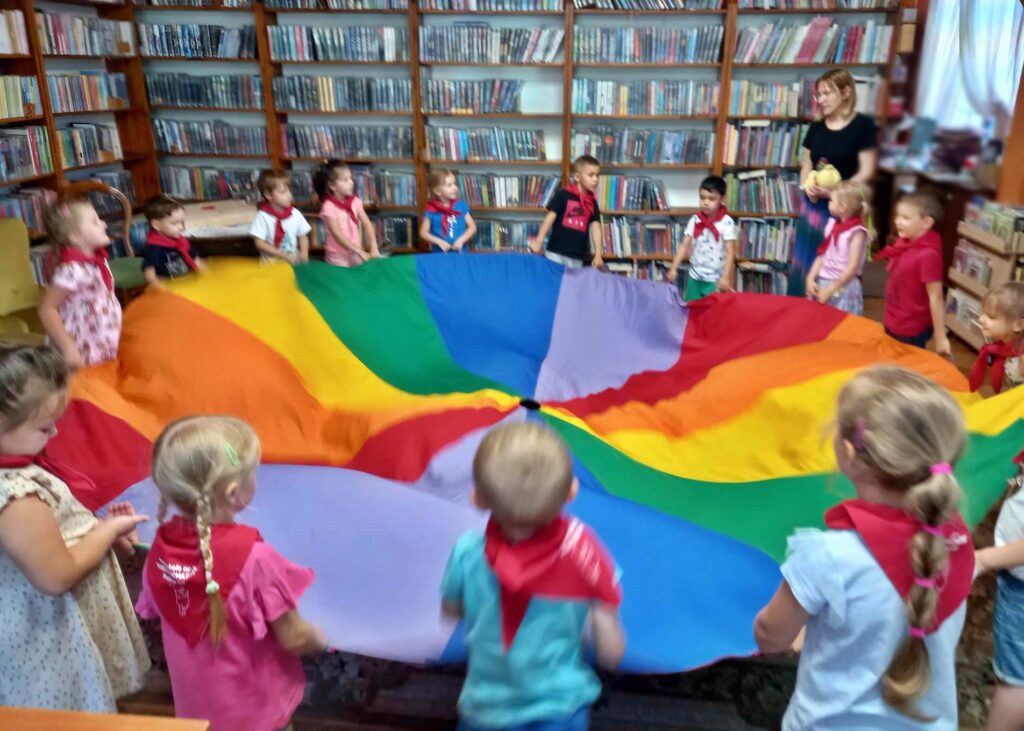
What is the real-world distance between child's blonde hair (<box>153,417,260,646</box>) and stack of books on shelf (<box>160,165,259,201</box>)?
463cm

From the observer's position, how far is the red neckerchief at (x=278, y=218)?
3.76 metres

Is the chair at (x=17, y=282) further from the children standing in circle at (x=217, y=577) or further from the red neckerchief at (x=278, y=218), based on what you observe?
the children standing in circle at (x=217, y=577)

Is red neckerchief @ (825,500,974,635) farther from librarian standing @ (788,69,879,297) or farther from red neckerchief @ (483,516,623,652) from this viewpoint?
librarian standing @ (788,69,879,297)

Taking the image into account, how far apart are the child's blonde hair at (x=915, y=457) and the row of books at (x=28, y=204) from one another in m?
4.56

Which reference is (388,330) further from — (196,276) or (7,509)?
(7,509)

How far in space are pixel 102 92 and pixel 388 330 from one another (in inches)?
131

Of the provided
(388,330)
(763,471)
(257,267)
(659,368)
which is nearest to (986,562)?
(763,471)

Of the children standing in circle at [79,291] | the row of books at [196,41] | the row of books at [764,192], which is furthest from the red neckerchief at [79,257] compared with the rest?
the row of books at [764,192]

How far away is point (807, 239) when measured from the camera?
3.79 m

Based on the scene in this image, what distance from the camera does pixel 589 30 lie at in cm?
490

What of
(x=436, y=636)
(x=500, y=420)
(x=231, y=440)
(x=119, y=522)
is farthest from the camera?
(x=500, y=420)

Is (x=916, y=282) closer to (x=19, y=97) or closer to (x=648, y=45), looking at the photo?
(x=648, y=45)

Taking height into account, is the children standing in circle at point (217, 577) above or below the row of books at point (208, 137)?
below

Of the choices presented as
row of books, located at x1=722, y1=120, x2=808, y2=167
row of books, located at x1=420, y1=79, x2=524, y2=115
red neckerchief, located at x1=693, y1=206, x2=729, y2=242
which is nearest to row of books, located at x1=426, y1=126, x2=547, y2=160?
row of books, located at x1=420, y1=79, x2=524, y2=115
